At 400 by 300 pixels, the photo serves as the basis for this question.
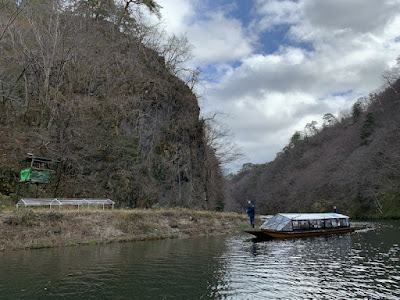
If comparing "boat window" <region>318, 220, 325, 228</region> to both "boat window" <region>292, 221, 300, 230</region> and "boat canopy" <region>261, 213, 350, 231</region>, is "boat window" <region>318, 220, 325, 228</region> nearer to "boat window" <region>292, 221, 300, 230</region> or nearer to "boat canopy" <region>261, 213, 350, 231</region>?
"boat canopy" <region>261, 213, 350, 231</region>

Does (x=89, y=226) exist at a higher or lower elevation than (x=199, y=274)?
higher

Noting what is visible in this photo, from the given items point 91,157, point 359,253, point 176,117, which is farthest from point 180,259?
point 176,117

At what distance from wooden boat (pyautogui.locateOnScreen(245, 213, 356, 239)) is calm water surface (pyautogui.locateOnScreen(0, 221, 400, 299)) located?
6424mm

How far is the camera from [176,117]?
4156 cm

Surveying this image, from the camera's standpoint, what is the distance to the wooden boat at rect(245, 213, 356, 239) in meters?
25.3

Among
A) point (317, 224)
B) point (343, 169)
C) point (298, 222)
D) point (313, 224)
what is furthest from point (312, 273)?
point (343, 169)

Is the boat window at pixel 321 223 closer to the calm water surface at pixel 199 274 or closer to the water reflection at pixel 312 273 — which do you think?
the water reflection at pixel 312 273

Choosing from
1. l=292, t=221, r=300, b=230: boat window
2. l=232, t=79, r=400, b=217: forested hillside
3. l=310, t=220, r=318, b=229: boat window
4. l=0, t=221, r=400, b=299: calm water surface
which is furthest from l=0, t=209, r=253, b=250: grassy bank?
l=232, t=79, r=400, b=217: forested hillside

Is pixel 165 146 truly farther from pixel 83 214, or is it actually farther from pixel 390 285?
pixel 390 285

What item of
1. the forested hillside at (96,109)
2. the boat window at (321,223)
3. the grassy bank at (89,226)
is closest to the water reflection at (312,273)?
the grassy bank at (89,226)

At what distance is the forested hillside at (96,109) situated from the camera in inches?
1156

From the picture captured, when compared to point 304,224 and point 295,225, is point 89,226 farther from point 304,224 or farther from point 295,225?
point 304,224

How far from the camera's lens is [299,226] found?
26.8 metres

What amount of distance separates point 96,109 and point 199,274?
25.8 meters
